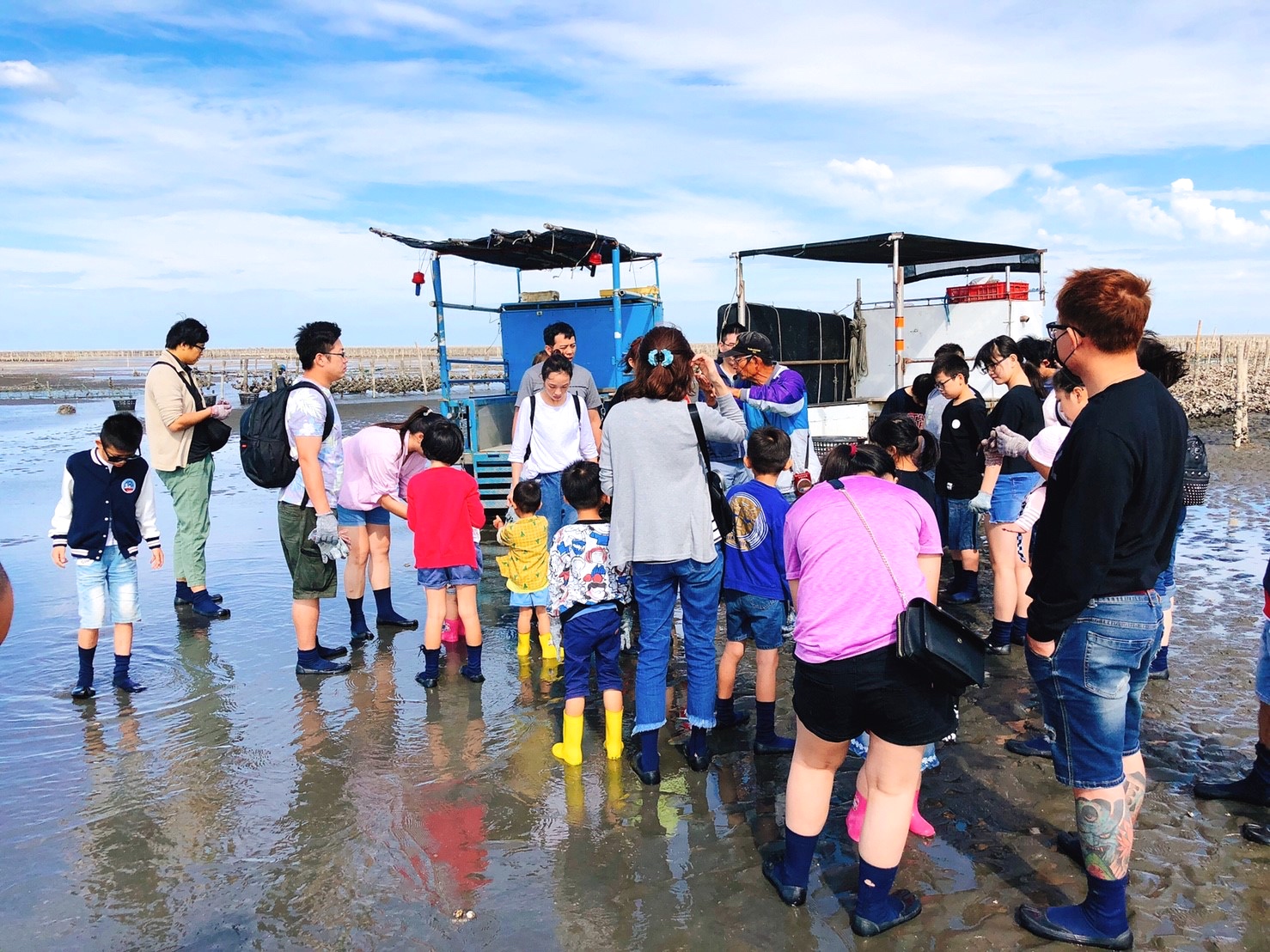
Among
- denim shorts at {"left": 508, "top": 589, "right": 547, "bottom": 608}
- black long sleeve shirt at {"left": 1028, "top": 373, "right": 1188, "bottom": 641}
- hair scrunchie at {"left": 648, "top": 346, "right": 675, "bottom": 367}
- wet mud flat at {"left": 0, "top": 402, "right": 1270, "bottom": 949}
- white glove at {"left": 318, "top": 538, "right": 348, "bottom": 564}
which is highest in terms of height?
hair scrunchie at {"left": 648, "top": 346, "right": 675, "bottom": 367}

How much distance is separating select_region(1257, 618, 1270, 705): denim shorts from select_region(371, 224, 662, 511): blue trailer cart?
7.44 metres

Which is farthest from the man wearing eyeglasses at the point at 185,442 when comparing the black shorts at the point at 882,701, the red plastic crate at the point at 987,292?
the red plastic crate at the point at 987,292

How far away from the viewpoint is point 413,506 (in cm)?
539

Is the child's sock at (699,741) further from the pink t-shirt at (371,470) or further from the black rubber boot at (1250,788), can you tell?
the pink t-shirt at (371,470)

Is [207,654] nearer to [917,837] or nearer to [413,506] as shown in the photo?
[413,506]

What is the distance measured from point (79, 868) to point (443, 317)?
8630mm

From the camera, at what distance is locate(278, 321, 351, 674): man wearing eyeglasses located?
17.1ft

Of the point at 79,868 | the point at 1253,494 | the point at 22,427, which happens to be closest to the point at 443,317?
the point at 79,868

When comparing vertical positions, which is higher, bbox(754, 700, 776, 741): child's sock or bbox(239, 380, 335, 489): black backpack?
bbox(239, 380, 335, 489): black backpack

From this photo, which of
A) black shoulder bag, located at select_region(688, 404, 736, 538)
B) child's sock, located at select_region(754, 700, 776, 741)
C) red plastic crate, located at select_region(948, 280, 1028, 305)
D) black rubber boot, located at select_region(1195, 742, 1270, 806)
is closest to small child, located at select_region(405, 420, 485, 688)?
black shoulder bag, located at select_region(688, 404, 736, 538)

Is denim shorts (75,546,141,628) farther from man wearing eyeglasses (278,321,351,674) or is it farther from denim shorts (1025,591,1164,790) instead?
denim shorts (1025,591,1164,790)

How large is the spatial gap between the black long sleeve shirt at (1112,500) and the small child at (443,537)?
345 cm

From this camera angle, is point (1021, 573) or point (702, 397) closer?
point (702, 397)

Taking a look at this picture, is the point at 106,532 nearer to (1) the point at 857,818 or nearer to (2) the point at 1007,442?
(1) the point at 857,818
